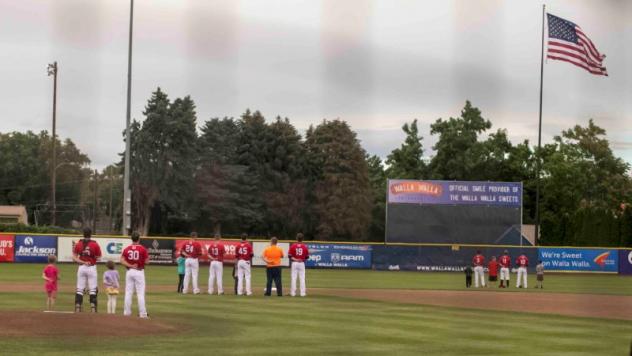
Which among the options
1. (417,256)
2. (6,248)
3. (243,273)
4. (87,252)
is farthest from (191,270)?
(417,256)

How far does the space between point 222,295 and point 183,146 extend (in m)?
23.5

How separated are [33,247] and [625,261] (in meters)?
32.5

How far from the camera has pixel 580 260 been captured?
52.6 meters

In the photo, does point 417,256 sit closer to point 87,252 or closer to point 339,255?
point 339,255

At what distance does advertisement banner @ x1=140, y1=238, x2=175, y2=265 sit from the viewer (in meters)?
48.2

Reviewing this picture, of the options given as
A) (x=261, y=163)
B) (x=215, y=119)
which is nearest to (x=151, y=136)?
(x=215, y=119)

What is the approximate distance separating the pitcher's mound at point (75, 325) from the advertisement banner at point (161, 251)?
31.1 m

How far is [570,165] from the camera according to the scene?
74.4 meters

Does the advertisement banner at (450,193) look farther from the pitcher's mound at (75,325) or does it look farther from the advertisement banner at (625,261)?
the pitcher's mound at (75,325)

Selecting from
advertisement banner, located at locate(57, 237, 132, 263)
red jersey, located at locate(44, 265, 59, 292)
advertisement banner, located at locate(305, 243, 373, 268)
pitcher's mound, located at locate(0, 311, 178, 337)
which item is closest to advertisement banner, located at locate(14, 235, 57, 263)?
advertisement banner, located at locate(57, 237, 132, 263)

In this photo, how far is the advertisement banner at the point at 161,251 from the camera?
1898 inches

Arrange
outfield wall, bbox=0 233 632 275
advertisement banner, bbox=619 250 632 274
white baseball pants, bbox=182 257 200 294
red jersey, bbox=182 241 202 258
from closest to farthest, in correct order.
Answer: red jersey, bbox=182 241 202 258, white baseball pants, bbox=182 257 200 294, outfield wall, bbox=0 233 632 275, advertisement banner, bbox=619 250 632 274

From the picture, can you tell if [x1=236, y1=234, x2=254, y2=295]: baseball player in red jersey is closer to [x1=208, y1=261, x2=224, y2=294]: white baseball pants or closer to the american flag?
[x1=208, y1=261, x2=224, y2=294]: white baseball pants

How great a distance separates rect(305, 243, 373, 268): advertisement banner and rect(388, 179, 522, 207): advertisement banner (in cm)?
324
